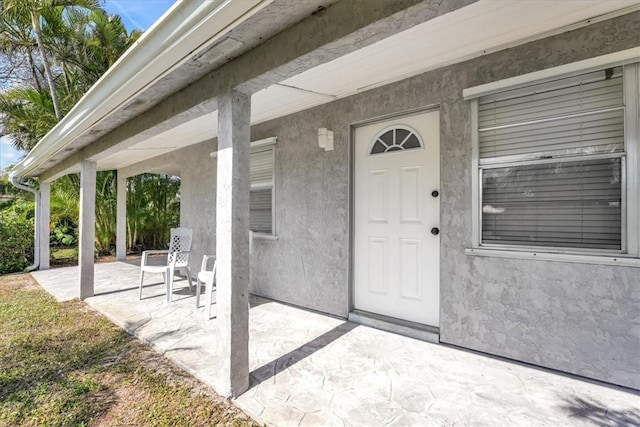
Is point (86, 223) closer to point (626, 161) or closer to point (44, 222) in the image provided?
point (44, 222)

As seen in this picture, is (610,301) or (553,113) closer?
(610,301)

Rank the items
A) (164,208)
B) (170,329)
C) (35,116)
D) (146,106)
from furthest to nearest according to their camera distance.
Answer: (164,208) < (35,116) < (170,329) < (146,106)

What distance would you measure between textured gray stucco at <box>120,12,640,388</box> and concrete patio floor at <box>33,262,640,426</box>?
247 mm

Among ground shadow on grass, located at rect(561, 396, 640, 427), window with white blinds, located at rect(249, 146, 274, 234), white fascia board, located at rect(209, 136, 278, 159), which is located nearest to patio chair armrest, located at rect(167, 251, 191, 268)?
window with white blinds, located at rect(249, 146, 274, 234)

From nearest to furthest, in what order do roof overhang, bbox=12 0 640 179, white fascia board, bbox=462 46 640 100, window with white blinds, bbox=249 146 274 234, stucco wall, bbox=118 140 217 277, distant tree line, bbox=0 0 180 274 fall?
roof overhang, bbox=12 0 640 179 < white fascia board, bbox=462 46 640 100 < window with white blinds, bbox=249 146 274 234 < stucco wall, bbox=118 140 217 277 < distant tree line, bbox=0 0 180 274

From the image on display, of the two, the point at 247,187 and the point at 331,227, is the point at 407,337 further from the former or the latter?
the point at 247,187

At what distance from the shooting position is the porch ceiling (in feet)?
7.60

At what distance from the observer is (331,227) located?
4.32 m

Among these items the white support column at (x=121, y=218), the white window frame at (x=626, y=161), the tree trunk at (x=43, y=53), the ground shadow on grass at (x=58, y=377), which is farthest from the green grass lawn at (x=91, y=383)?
the tree trunk at (x=43, y=53)

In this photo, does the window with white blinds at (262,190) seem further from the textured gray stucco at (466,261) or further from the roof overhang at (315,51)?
the roof overhang at (315,51)

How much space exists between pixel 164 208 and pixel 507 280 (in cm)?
1162

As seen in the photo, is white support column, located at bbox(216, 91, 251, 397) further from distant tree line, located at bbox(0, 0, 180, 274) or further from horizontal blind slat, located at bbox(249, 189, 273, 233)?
distant tree line, located at bbox(0, 0, 180, 274)

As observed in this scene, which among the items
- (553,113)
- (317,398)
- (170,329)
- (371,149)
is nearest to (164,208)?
(170,329)

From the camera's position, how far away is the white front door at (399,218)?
11.8 ft
